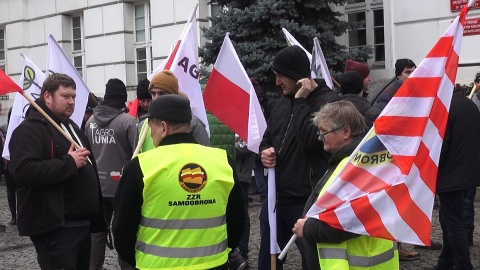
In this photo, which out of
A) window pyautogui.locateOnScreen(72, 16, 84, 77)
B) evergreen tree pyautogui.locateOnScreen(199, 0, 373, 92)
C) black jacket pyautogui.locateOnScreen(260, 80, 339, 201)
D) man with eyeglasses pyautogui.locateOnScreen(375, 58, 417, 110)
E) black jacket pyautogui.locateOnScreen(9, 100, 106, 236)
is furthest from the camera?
window pyautogui.locateOnScreen(72, 16, 84, 77)

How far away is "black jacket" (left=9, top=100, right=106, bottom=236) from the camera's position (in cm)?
454

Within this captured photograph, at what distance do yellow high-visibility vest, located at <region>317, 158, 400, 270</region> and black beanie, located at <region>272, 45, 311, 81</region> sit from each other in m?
1.55

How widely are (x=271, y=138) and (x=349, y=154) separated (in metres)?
1.97

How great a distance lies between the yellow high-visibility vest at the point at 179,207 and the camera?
11.4ft

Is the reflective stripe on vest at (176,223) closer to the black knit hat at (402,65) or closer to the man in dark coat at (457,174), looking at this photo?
the man in dark coat at (457,174)

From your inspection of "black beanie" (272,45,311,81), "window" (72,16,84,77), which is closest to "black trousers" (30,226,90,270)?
"black beanie" (272,45,311,81)

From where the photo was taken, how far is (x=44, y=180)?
178 inches

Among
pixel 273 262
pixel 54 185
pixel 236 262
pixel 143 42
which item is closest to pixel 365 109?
pixel 273 262

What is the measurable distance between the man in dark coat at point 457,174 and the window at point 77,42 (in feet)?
43.5

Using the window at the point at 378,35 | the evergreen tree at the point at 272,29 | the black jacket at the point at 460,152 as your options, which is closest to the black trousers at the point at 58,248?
the black jacket at the point at 460,152

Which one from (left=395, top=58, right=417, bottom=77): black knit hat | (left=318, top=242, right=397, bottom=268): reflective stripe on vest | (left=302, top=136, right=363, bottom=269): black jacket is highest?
(left=395, top=58, right=417, bottom=77): black knit hat

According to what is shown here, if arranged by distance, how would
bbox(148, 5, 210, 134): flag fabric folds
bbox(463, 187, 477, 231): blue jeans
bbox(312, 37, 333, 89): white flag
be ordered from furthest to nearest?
bbox(463, 187, 477, 231): blue jeans < bbox(312, 37, 333, 89): white flag < bbox(148, 5, 210, 134): flag fabric folds

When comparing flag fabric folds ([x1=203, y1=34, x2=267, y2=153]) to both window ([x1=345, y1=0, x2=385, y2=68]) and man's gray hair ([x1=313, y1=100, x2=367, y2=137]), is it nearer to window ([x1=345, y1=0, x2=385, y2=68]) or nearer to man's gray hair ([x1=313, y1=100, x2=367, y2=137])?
man's gray hair ([x1=313, y1=100, x2=367, y2=137])

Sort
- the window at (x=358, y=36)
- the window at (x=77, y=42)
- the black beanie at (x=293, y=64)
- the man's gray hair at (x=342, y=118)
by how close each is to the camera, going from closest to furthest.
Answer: the man's gray hair at (x=342, y=118), the black beanie at (x=293, y=64), the window at (x=358, y=36), the window at (x=77, y=42)
